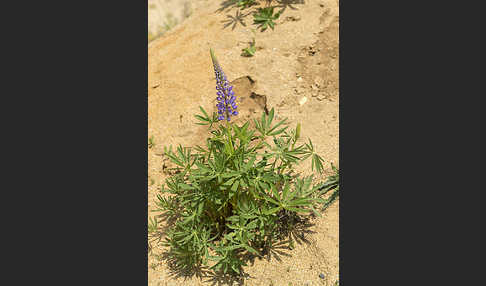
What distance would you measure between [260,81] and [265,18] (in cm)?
107

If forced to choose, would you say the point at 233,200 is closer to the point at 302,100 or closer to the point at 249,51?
the point at 302,100

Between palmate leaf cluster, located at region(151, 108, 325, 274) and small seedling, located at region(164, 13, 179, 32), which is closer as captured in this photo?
palmate leaf cluster, located at region(151, 108, 325, 274)

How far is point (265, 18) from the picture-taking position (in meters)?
5.34

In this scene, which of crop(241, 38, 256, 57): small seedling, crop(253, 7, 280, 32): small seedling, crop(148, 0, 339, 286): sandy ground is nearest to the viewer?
crop(148, 0, 339, 286): sandy ground

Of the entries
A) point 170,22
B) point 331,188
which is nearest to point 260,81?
point 331,188

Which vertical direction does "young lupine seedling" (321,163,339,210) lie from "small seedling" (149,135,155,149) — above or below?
below

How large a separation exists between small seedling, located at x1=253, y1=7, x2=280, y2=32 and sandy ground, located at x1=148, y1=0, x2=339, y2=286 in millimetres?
84

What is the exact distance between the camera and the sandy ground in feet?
11.2

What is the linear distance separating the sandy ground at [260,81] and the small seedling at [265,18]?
0.08m

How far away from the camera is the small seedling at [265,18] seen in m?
5.29

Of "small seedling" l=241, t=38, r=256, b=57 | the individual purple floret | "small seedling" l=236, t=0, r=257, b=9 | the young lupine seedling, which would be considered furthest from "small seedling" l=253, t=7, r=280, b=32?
the individual purple floret

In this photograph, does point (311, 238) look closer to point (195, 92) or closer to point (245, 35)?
point (195, 92)

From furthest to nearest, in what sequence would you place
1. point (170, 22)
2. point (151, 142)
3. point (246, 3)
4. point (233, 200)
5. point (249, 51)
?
point (170, 22) < point (246, 3) < point (249, 51) < point (151, 142) < point (233, 200)

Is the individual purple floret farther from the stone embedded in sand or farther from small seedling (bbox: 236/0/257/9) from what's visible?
small seedling (bbox: 236/0/257/9)
